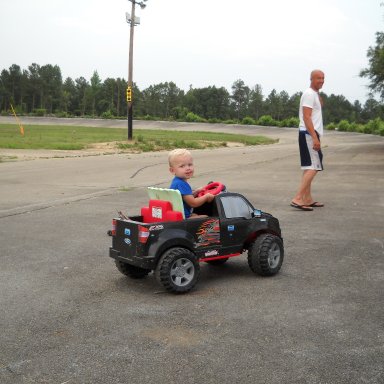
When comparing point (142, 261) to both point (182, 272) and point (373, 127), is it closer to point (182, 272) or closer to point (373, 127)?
point (182, 272)

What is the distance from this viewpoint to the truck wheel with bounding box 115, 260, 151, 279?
15.3 feet

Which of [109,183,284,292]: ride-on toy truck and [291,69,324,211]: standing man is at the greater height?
[291,69,324,211]: standing man

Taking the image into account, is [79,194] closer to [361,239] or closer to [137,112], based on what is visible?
[361,239]

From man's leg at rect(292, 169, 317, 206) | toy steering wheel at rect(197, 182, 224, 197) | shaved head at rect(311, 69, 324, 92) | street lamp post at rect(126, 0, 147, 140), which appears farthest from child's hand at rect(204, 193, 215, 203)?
street lamp post at rect(126, 0, 147, 140)

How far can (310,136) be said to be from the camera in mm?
8781

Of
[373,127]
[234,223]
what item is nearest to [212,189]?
[234,223]

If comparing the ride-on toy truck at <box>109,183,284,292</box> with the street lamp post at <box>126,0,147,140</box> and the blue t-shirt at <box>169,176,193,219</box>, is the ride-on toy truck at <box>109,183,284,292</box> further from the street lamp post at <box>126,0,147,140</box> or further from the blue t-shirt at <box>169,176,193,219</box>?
the street lamp post at <box>126,0,147,140</box>

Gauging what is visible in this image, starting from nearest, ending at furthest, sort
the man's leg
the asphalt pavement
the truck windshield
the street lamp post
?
1. the asphalt pavement
2. the truck windshield
3. the man's leg
4. the street lamp post

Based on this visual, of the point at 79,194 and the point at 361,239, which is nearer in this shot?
the point at 361,239

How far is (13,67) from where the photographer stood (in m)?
141

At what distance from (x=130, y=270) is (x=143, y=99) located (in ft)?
496

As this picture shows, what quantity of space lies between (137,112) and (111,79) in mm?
10720

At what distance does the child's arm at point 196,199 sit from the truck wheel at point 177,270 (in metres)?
0.47

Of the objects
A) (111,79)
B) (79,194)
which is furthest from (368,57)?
(111,79)
